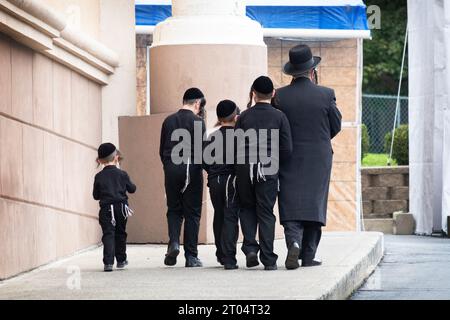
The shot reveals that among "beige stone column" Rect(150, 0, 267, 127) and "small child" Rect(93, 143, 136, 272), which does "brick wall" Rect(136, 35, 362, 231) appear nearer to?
"beige stone column" Rect(150, 0, 267, 127)

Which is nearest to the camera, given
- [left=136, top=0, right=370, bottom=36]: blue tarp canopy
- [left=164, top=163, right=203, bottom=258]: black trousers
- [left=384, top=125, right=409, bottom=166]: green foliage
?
[left=164, top=163, right=203, bottom=258]: black trousers

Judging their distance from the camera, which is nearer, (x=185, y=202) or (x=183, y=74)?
(x=185, y=202)

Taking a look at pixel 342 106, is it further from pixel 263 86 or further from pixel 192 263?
pixel 263 86

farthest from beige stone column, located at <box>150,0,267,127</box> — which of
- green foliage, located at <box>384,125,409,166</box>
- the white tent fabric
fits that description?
green foliage, located at <box>384,125,409,166</box>

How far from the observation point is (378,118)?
34844 mm

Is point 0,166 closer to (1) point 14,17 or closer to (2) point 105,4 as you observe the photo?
Result: (1) point 14,17

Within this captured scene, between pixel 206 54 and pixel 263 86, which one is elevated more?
pixel 206 54

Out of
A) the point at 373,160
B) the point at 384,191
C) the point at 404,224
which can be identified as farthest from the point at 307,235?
the point at 373,160

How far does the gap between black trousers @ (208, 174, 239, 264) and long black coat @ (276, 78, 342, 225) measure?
0.49m

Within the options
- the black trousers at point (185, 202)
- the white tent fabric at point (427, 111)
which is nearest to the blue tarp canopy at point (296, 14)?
the white tent fabric at point (427, 111)

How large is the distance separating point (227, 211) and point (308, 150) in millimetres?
997

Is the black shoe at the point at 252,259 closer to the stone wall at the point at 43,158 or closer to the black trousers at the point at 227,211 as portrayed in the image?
the black trousers at the point at 227,211

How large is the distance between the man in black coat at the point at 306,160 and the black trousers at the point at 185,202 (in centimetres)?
110

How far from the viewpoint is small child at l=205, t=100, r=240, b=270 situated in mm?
13477
